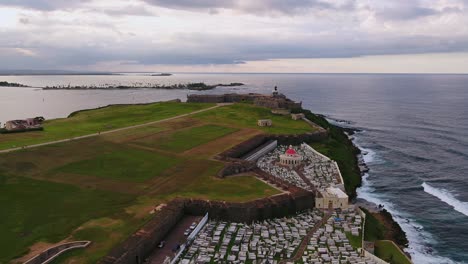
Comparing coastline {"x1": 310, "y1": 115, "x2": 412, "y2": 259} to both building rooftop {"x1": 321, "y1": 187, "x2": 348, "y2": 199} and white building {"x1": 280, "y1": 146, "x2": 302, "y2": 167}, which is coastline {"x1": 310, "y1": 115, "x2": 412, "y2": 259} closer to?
building rooftop {"x1": 321, "y1": 187, "x2": 348, "y2": 199}

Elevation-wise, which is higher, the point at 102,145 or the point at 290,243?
the point at 102,145

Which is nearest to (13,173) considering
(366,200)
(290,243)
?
(290,243)

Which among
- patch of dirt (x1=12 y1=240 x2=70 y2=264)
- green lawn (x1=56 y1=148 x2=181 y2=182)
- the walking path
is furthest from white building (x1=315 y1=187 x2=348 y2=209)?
patch of dirt (x1=12 y1=240 x2=70 y2=264)

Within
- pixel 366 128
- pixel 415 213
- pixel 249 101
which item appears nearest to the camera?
pixel 415 213

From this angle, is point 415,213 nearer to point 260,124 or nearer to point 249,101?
point 260,124

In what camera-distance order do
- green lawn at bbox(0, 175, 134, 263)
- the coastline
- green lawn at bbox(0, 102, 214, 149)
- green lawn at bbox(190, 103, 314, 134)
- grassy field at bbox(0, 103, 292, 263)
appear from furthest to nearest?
1. green lawn at bbox(190, 103, 314, 134)
2. green lawn at bbox(0, 102, 214, 149)
3. the coastline
4. grassy field at bbox(0, 103, 292, 263)
5. green lawn at bbox(0, 175, 134, 263)

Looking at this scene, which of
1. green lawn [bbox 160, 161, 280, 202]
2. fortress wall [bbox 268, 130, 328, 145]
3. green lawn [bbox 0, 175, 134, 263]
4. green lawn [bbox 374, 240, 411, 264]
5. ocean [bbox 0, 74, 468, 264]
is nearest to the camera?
green lawn [bbox 0, 175, 134, 263]
